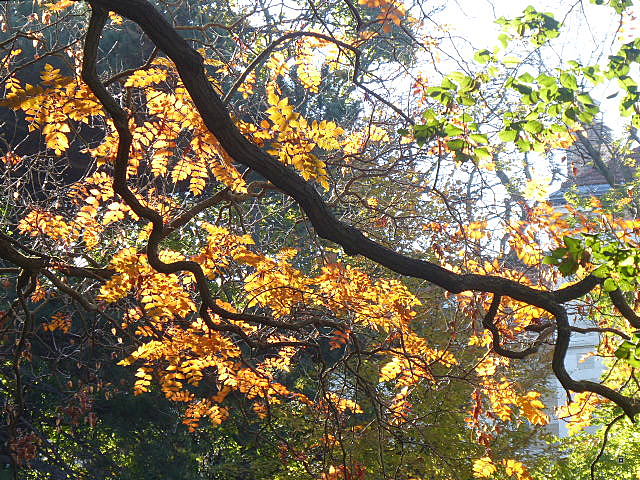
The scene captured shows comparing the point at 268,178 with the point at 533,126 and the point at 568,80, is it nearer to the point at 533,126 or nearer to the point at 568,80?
the point at 533,126

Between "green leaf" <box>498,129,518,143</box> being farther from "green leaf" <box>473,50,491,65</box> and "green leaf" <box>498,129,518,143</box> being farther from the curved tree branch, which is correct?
the curved tree branch

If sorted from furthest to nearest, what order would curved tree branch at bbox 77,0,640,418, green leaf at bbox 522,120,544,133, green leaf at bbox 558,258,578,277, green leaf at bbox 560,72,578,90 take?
green leaf at bbox 522,120,544,133, green leaf at bbox 560,72,578,90, curved tree branch at bbox 77,0,640,418, green leaf at bbox 558,258,578,277

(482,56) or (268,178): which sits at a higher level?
(482,56)

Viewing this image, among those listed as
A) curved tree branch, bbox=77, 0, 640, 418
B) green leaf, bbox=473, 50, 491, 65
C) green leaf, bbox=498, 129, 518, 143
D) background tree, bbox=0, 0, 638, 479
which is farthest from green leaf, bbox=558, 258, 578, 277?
green leaf, bbox=473, 50, 491, 65

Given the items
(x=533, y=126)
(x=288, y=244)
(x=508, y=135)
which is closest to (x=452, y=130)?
(x=508, y=135)

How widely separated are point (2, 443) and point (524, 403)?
25.4 feet

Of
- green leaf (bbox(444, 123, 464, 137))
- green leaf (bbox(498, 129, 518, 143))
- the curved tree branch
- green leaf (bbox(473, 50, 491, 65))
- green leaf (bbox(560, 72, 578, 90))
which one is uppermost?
green leaf (bbox(473, 50, 491, 65))

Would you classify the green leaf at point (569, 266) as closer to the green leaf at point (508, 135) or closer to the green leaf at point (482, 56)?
the green leaf at point (508, 135)

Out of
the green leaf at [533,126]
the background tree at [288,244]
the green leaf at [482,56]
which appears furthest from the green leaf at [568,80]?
the green leaf at [482,56]

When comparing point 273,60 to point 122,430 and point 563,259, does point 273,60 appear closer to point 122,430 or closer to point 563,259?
point 563,259

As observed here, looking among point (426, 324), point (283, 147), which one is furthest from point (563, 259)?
point (426, 324)

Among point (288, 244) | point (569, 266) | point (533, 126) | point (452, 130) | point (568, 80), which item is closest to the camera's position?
point (569, 266)

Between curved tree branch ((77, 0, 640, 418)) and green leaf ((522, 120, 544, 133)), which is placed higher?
green leaf ((522, 120, 544, 133))

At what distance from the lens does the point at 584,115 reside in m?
3.55
